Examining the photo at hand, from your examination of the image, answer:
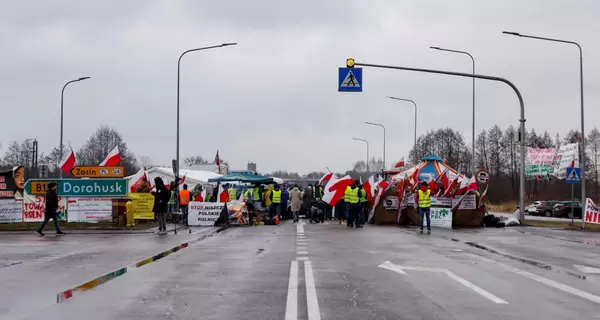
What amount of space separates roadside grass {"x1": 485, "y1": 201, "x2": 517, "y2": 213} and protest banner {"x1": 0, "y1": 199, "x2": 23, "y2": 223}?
44927 mm

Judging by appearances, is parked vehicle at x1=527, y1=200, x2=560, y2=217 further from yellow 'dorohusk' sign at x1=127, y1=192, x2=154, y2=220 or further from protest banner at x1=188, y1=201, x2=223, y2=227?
yellow 'dorohusk' sign at x1=127, y1=192, x2=154, y2=220

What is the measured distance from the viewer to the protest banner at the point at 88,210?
28422 mm

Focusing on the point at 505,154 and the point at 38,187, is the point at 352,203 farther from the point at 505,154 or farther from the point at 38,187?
the point at 505,154

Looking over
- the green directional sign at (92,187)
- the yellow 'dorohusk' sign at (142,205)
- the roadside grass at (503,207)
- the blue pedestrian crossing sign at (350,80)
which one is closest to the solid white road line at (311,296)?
the blue pedestrian crossing sign at (350,80)

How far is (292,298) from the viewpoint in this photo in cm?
905

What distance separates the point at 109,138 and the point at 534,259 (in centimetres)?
10052

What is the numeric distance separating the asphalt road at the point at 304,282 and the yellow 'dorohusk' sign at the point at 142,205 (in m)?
10.3

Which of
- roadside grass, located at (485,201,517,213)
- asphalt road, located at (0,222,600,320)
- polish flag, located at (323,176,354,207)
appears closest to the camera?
asphalt road, located at (0,222,600,320)

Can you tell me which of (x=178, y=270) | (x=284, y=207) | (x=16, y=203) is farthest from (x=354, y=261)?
(x=284, y=207)

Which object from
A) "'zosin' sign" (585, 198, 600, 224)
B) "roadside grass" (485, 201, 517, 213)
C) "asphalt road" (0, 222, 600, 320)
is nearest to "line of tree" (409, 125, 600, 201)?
"roadside grass" (485, 201, 517, 213)

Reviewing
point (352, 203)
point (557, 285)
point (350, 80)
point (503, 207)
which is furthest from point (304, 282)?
point (503, 207)

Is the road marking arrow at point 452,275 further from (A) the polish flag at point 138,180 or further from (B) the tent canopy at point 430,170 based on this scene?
(B) the tent canopy at point 430,170

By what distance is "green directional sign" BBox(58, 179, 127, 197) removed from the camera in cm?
2805

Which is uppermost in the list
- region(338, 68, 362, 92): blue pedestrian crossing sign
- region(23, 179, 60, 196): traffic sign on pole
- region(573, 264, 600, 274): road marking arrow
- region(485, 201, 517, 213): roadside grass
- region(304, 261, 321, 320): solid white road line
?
region(338, 68, 362, 92): blue pedestrian crossing sign
